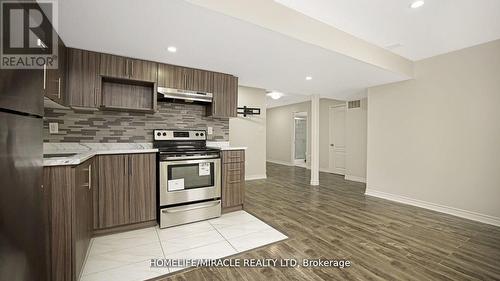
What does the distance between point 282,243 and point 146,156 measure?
1.95 m

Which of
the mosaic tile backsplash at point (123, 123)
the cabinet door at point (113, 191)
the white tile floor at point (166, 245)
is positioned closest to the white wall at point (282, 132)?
the mosaic tile backsplash at point (123, 123)

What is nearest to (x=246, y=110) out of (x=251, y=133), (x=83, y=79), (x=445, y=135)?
(x=251, y=133)

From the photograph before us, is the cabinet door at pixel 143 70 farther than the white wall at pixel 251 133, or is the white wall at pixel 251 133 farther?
the white wall at pixel 251 133

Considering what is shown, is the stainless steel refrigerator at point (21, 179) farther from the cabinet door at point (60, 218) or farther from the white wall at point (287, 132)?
the white wall at point (287, 132)

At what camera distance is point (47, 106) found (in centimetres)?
247

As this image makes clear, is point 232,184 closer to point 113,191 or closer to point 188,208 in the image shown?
point 188,208

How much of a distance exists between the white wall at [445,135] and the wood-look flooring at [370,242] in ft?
1.10

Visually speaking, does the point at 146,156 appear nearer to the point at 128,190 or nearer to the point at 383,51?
the point at 128,190

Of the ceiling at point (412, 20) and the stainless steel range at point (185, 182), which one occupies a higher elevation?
the ceiling at point (412, 20)

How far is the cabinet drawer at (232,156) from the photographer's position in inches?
125

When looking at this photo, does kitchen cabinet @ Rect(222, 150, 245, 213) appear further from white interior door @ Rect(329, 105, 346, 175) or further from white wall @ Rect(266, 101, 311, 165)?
white wall @ Rect(266, 101, 311, 165)

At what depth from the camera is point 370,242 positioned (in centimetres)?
232

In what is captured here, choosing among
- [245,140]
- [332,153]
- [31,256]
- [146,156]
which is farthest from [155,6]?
[332,153]

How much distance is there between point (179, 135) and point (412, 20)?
134 inches
